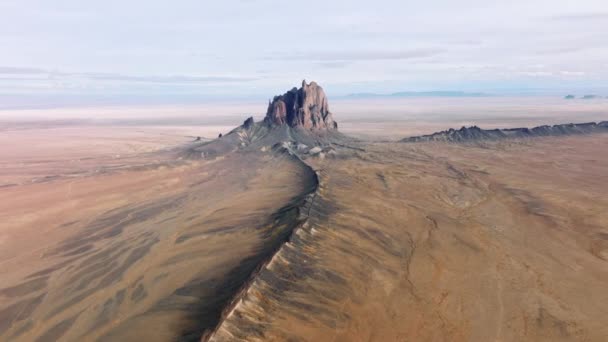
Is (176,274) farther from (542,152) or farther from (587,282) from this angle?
(542,152)

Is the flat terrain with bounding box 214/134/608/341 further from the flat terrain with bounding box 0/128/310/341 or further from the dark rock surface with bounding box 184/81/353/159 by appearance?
the dark rock surface with bounding box 184/81/353/159

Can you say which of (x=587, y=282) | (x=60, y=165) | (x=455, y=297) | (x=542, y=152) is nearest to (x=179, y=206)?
(x=455, y=297)

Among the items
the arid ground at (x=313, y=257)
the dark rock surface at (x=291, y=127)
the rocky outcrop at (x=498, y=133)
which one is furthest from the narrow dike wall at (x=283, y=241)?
the rocky outcrop at (x=498, y=133)

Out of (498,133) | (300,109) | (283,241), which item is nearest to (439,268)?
(283,241)

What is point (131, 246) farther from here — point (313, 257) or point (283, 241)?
point (313, 257)

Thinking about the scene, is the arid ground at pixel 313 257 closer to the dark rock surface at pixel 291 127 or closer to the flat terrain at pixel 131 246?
the flat terrain at pixel 131 246

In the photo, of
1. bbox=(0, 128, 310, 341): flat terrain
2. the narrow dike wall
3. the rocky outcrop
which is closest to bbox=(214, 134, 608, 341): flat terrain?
the narrow dike wall

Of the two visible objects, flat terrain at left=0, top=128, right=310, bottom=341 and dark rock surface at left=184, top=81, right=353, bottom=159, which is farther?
dark rock surface at left=184, top=81, right=353, bottom=159
